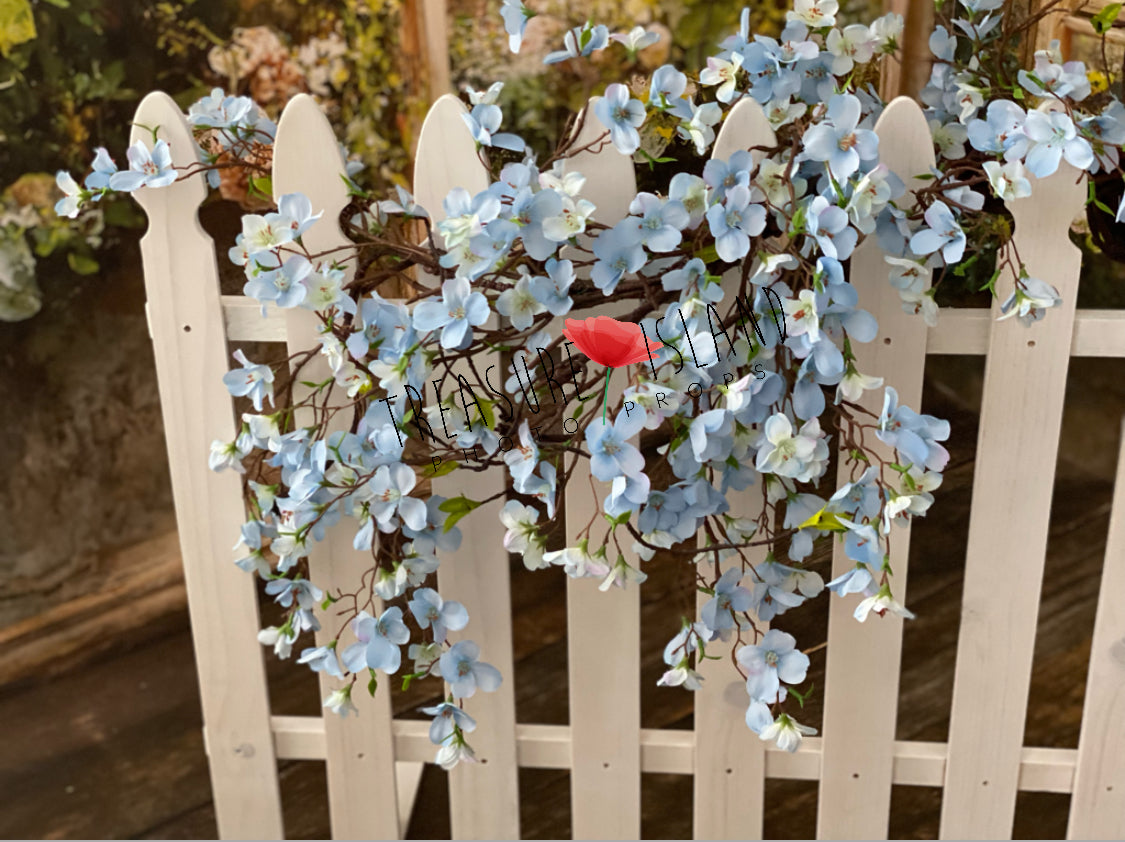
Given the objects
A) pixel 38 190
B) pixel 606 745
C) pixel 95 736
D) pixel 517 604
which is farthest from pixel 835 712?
pixel 38 190

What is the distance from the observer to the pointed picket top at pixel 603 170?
1027 mm

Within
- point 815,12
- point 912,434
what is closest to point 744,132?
point 815,12

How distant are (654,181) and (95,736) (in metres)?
1.64

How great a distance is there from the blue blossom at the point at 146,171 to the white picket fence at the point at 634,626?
38 millimetres

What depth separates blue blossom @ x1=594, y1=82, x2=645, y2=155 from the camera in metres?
0.92

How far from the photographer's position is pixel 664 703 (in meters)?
2.04

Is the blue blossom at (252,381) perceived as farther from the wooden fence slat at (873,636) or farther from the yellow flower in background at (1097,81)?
the yellow flower in background at (1097,81)

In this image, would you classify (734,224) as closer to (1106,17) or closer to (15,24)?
(1106,17)

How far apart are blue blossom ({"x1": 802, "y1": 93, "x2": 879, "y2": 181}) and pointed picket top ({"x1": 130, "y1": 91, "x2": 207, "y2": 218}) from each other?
63cm

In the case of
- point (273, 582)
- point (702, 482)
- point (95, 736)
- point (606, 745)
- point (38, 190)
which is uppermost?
point (38, 190)

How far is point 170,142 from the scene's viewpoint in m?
1.08

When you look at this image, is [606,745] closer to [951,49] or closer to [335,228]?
[335,228]

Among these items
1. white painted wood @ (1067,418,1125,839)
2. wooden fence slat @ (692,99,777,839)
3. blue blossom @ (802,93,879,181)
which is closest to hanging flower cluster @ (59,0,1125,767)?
blue blossom @ (802,93,879,181)

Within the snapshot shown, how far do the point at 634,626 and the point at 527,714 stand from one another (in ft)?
2.75
